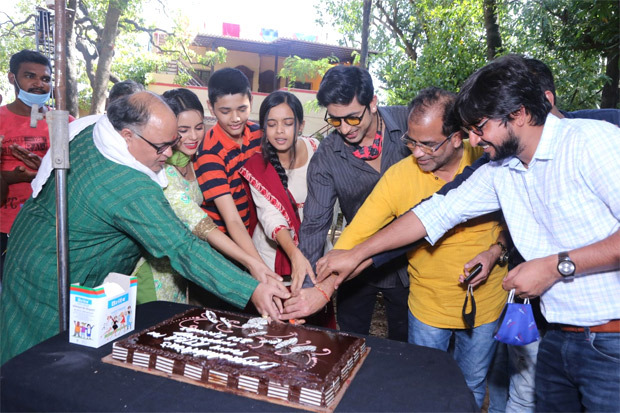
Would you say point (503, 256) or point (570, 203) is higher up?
point (570, 203)

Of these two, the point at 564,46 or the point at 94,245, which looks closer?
the point at 94,245

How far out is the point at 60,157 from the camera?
1.73 meters

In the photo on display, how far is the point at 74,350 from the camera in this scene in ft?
5.05

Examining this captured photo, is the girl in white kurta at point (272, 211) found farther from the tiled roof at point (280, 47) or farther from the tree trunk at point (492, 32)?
the tiled roof at point (280, 47)

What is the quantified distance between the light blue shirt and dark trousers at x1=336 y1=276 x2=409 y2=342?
101 cm

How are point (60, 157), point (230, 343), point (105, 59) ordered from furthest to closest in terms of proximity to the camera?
1. point (105, 59)
2. point (60, 157)
3. point (230, 343)

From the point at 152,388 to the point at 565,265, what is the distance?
1.33 meters

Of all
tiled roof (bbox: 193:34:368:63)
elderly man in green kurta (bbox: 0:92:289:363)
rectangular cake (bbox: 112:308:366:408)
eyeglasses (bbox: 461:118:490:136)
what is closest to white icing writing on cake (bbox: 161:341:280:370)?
rectangular cake (bbox: 112:308:366:408)

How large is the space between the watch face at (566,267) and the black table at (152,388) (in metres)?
0.47

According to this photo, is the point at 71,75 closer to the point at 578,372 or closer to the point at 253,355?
the point at 253,355

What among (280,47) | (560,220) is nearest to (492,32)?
(560,220)

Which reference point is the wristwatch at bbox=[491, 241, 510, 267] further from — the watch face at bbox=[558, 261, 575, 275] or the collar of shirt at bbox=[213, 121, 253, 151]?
the collar of shirt at bbox=[213, 121, 253, 151]

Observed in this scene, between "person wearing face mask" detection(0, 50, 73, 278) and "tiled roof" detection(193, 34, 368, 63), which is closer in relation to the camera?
"person wearing face mask" detection(0, 50, 73, 278)

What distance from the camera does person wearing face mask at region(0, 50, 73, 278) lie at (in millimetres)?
3150
